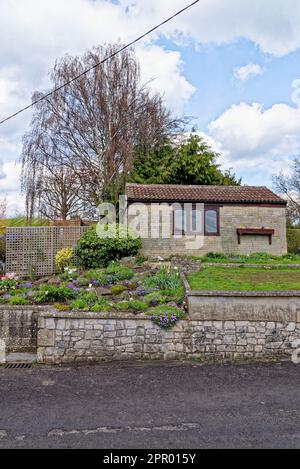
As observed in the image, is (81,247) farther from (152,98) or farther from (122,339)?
(152,98)

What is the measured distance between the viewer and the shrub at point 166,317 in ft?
20.8

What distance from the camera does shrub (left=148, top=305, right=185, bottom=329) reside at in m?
6.33

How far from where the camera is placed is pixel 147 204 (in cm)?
1459

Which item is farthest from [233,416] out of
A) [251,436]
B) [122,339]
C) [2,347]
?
[2,347]

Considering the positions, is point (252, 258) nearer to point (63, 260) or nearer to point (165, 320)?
point (63, 260)

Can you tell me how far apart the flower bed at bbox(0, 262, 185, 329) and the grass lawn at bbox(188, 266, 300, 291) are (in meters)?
0.62

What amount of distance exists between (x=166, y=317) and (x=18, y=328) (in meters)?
3.18

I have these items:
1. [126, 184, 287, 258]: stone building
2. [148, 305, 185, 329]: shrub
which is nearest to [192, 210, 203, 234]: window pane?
[126, 184, 287, 258]: stone building

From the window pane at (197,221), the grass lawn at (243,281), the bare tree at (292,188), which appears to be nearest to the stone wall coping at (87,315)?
the grass lawn at (243,281)

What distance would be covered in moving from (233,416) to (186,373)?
5.41 ft

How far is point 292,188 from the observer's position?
29828mm

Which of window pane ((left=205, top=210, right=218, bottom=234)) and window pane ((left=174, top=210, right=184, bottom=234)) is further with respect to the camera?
window pane ((left=205, top=210, right=218, bottom=234))

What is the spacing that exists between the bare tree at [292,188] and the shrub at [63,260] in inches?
843

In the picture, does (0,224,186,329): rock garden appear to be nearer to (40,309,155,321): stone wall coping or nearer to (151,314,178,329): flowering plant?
(151,314,178,329): flowering plant
